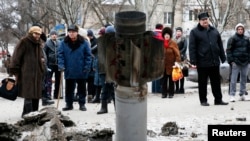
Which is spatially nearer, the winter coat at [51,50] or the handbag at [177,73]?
the winter coat at [51,50]

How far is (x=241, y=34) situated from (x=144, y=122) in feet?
25.2

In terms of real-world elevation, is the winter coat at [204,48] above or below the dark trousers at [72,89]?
above

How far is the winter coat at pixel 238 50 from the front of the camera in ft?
40.9

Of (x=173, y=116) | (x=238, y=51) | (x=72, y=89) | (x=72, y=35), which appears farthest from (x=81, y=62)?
(x=238, y=51)

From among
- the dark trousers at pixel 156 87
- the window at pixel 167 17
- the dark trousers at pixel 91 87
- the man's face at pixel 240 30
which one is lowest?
the dark trousers at pixel 156 87

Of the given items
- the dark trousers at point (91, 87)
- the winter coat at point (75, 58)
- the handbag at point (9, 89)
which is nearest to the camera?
the handbag at point (9, 89)

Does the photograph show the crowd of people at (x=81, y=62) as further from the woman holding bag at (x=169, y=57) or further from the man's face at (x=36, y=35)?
the woman holding bag at (x=169, y=57)

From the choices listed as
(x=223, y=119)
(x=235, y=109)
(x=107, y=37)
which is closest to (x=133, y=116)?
(x=107, y=37)

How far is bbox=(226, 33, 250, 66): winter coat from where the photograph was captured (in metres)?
12.5

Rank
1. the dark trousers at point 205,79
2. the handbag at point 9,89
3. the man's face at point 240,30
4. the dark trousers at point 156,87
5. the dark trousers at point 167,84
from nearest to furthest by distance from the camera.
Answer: the handbag at point 9,89
the dark trousers at point 205,79
the man's face at point 240,30
the dark trousers at point 167,84
the dark trousers at point 156,87

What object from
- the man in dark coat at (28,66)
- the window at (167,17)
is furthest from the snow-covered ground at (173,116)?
the window at (167,17)

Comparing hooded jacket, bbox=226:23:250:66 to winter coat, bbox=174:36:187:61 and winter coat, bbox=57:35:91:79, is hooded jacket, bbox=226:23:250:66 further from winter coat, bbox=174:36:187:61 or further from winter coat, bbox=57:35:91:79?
winter coat, bbox=174:36:187:61

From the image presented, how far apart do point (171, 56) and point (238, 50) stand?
2.59 meters

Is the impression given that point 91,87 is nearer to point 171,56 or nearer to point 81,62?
point 171,56
